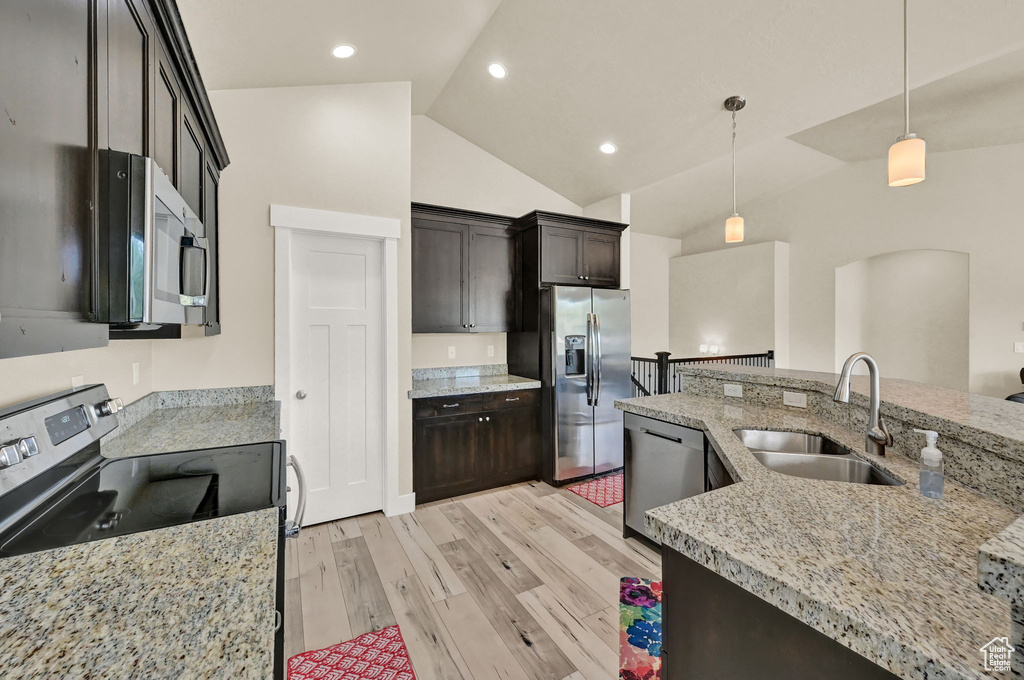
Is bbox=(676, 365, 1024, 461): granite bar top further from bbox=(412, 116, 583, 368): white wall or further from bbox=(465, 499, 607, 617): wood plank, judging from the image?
bbox=(412, 116, 583, 368): white wall

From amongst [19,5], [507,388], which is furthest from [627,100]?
[19,5]

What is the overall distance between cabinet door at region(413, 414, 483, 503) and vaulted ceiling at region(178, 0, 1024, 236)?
2530 mm

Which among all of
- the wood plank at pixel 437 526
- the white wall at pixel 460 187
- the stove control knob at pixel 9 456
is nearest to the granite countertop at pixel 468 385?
the white wall at pixel 460 187

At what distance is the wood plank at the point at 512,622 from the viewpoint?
1.79m

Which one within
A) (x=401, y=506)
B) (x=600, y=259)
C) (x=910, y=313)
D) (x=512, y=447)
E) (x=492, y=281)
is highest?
(x=600, y=259)

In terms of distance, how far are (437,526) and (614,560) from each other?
1191 millimetres

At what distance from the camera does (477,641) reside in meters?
1.93

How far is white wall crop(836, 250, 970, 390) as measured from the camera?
561cm

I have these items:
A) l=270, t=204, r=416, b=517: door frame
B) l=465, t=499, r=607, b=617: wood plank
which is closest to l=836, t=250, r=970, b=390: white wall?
l=465, t=499, r=607, b=617: wood plank

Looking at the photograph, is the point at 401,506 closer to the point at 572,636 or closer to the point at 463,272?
the point at 572,636

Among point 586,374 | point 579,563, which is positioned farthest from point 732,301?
point 579,563

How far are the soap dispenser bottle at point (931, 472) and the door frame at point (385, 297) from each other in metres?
2.81

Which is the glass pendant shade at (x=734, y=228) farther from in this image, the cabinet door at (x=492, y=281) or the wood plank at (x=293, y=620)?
the wood plank at (x=293, y=620)

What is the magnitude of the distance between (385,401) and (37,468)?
2142mm
